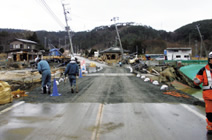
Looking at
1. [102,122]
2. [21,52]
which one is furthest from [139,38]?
[102,122]

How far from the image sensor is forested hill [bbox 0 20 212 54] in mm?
94906

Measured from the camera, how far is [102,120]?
559 centimetres

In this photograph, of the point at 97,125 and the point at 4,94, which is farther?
the point at 4,94

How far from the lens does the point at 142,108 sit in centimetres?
700

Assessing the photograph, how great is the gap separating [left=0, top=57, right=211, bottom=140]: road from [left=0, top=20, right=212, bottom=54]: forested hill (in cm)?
7941

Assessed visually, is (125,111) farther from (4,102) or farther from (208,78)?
(4,102)

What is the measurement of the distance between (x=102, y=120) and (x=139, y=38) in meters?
120

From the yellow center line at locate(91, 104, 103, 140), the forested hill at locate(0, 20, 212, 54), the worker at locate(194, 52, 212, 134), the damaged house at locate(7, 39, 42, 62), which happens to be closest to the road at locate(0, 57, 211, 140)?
the yellow center line at locate(91, 104, 103, 140)

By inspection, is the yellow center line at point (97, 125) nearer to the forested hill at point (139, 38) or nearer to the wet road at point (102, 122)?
the wet road at point (102, 122)

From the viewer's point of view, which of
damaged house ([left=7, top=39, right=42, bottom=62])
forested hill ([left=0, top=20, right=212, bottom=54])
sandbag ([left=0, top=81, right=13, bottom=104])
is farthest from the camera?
forested hill ([left=0, top=20, right=212, bottom=54])

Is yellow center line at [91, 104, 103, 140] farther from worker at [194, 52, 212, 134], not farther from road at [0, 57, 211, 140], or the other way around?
worker at [194, 52, 212, 134]

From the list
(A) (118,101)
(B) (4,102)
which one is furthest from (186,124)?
(B) (4,102)

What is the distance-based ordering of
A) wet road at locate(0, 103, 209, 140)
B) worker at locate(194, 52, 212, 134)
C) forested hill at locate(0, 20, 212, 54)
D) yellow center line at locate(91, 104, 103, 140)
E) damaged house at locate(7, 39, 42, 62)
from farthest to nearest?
forested hill at locate(0, 20, 212, 54), damaged house at locate(7, 39, 42, 62), worker at locate(194, 52, 212, 134), wet road at locate(0, 103, 209, 140), yellow center line at locate(91, 104, 103, 140)

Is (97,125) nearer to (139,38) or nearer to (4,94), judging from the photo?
(4,94)
